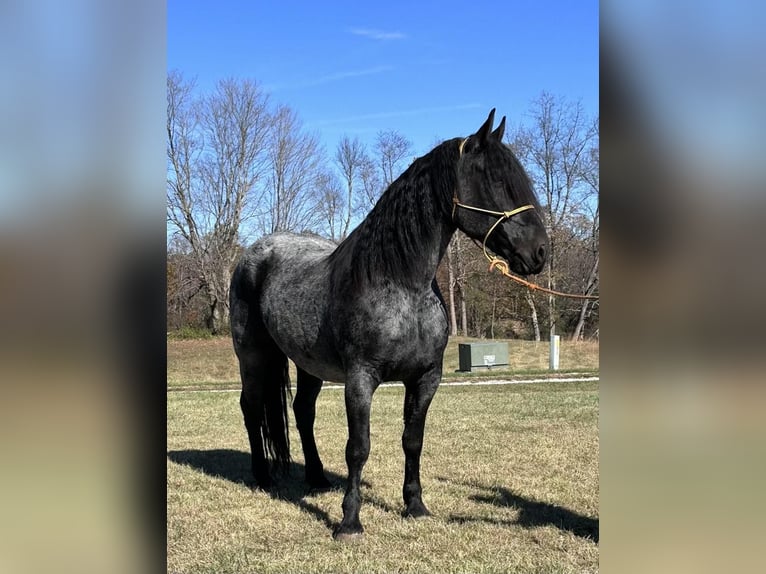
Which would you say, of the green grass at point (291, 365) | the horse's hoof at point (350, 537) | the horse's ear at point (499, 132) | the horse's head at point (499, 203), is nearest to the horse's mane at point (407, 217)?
the horse's head at point (499, 203)

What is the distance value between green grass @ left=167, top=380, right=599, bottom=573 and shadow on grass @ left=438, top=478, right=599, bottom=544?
0.04 feet

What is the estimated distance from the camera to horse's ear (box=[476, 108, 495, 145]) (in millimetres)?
3459

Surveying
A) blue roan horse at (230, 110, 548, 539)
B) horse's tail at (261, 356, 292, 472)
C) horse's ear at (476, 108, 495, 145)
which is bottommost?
horse's tail at (261, 356, 292, 472)

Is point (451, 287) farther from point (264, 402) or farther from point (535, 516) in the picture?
point (535, 516)

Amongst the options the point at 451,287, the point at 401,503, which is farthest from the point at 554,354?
the point at 401,503

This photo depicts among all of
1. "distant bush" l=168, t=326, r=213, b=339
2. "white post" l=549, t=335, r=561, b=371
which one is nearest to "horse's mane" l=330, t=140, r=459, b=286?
"white post" l=549, t=335, r=561, b=371

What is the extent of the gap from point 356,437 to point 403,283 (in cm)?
106

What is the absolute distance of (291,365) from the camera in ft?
63.6

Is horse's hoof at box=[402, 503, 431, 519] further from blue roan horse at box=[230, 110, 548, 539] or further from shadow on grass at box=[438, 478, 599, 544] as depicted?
shadow on grass at box=[438, 478, 599, 544]

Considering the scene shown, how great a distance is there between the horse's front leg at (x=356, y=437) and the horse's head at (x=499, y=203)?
1184 millimetres

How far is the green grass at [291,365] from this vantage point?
16578 millimetres
